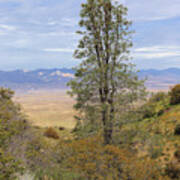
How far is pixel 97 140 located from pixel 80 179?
4609mm

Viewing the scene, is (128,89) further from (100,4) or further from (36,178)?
(36,178)

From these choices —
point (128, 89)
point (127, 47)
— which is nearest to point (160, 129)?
point (128, 89)

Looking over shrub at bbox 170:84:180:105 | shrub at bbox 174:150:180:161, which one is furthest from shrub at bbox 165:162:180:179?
shrub at bbox 170:84:180:105

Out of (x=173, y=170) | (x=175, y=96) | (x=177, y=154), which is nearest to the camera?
(x=173, y=170)

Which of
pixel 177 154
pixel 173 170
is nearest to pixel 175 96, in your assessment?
pixel 177 154

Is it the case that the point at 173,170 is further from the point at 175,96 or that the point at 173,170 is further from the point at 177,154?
the point at 175,96

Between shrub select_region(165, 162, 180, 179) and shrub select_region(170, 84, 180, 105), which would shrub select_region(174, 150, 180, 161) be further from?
shrub select_region(170, 84, 180, 105)

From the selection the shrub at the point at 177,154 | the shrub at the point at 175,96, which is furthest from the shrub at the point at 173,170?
the shrub at the point at 175,96

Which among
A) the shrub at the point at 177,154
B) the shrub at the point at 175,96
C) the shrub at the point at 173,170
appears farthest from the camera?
the shrub at the point at 175,96

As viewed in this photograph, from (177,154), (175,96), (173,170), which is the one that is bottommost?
(173,170)

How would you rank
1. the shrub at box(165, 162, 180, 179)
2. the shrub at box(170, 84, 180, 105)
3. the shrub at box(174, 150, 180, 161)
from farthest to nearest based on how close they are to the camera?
the shrub at box(170, 84, 180, 105) → the shrub at box(174, 150, 180, 161) → the shrub at box(165, 162, 180, 179)

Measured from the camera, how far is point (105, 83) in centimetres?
1848

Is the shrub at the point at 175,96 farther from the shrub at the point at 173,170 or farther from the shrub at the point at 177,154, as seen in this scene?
the shrub at the point at 173,170

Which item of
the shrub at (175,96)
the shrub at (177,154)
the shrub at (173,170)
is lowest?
the shrub at (173,170)
